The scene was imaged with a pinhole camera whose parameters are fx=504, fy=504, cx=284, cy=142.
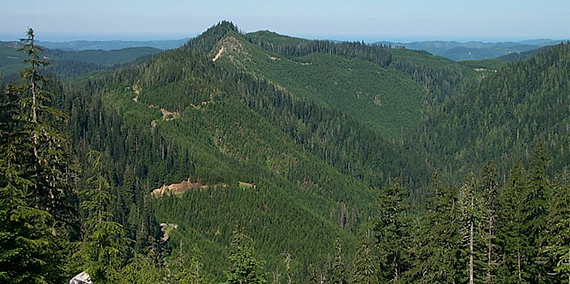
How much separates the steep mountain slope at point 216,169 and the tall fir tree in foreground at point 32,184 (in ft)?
192

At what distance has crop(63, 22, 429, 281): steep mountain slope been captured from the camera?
113 metres

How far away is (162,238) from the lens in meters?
101

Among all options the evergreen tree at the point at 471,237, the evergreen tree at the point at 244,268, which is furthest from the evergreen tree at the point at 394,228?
the evergreen tree at the point at 244,268

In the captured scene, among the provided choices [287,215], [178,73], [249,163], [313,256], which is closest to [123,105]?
[178,73]

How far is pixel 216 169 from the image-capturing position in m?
146

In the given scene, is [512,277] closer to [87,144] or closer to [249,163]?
[87,144]

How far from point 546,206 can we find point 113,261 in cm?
3135

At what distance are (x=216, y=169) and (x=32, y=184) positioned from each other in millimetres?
119619

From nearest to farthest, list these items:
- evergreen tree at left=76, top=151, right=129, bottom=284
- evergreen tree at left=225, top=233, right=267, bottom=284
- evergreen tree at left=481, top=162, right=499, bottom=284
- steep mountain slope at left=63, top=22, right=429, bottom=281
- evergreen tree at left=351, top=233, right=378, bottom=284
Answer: evergreen tree at left=76, top=151, right=129, bottom=284
evergreen tree at left=225, top=233, right=267, bottom=284
evergreen tree at left=481, top=162, right=499, bottom=284
evergreen tree at left=351, top=233, right=378, bottom=284
steep mountain slope at left=63, top=22, right=429, bottom=281

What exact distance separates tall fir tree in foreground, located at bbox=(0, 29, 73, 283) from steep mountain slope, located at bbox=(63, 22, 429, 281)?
58619mm

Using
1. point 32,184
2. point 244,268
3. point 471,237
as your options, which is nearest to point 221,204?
point 244,268

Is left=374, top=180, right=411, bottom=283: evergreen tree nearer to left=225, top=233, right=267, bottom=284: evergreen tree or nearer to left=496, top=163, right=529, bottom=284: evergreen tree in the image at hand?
left=496, top=163, right=529, bottom=284: evergreen tree

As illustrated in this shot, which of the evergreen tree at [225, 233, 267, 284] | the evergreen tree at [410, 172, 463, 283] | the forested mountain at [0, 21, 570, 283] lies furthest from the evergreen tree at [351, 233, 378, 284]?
the evergreen tree at [225, 233, 267, 284]

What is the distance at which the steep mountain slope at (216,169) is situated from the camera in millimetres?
112812
